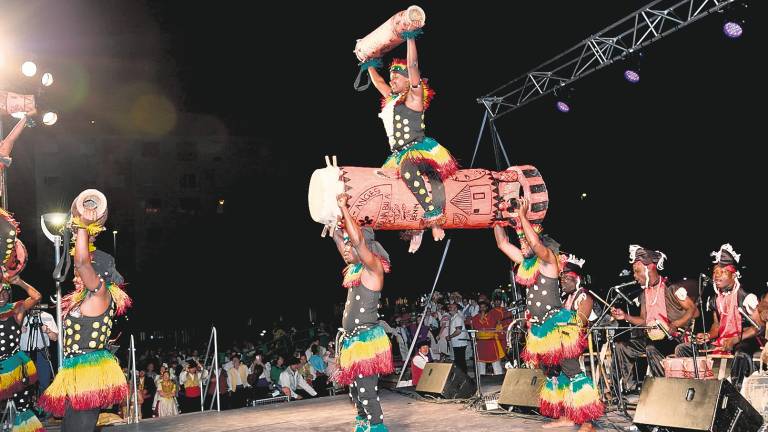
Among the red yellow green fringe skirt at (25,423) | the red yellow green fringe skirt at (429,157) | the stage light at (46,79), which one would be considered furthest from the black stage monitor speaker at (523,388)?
the stage light at (46,79)

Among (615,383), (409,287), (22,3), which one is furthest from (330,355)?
(409,287)

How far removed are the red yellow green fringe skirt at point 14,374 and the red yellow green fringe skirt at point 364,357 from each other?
294 centimetres

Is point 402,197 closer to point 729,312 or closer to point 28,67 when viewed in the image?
point 729,312

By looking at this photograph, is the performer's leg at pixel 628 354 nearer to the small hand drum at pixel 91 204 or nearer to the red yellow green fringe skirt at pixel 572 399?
the red yellow green fringe skirt at pixel 572 399

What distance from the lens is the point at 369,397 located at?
4859 mm

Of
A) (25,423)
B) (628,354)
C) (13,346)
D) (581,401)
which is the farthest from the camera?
(628,354)

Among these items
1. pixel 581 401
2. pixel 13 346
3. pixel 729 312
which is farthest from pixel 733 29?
pixel 13 346

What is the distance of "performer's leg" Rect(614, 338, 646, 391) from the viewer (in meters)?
7.57

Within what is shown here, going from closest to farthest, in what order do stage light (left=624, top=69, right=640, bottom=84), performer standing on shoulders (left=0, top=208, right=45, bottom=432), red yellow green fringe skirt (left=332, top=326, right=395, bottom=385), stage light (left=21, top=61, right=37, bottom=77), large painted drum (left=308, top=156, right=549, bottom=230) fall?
large painted drum (left=308, top=156, right=549, bottom=230) < red yellow green fringe skirt (left=332, top=326, right=395, bottom=385) < performer standing on shoulders (left=0, top=208, right=45, bottom=432) < stage light (left=21, top=61, right=37, bottom=77) < stage light (left=624, top=69, right=640, bottom=84)

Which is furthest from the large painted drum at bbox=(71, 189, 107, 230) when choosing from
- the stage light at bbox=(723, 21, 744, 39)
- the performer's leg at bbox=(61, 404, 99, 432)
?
the stage light at bbox=(723, 21, 744, 39)

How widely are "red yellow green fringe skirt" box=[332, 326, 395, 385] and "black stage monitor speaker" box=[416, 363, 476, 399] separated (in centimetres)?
248

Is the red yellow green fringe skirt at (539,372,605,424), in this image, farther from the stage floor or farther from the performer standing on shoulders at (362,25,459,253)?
the performer standing on shoulders at (362,25,459,253)

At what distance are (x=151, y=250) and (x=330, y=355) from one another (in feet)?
82.9

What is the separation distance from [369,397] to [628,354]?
4052 mm
